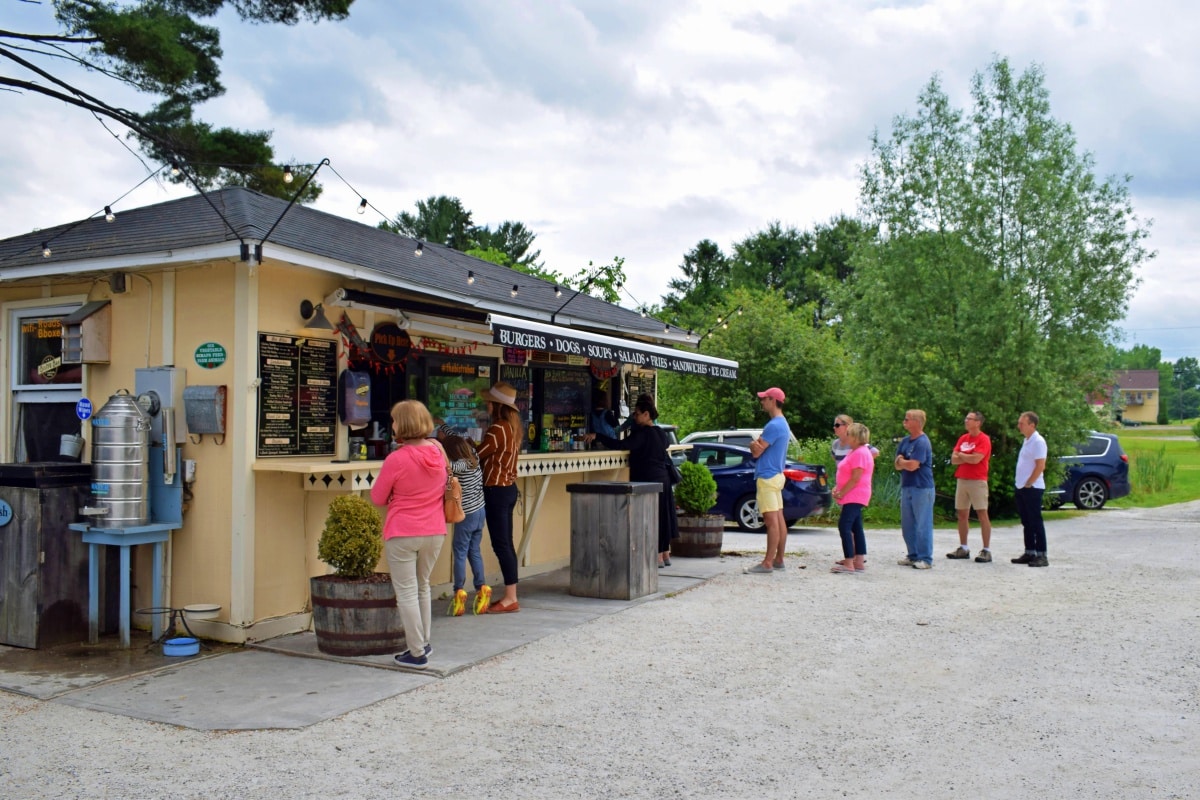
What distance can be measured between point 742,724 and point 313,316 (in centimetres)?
445

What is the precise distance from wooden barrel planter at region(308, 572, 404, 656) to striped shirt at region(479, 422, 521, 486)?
185 centimetres

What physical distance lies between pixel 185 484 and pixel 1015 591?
7.61 meters

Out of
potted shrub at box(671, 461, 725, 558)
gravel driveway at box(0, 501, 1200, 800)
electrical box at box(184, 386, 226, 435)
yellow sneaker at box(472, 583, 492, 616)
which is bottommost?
gravel driveway at box(0, 501, 1200, 800)

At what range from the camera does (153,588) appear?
24.4 feet

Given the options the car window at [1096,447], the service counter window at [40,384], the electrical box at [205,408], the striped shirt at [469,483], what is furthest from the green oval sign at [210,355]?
the car window at [1096,447]

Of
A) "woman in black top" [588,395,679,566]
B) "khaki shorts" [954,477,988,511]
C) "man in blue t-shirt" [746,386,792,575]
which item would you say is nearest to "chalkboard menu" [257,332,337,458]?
"woman in black top" [588,395,679,566]

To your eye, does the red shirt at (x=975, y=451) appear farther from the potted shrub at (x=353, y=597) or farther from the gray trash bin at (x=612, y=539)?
the potted shrub at (x=353, y=597)

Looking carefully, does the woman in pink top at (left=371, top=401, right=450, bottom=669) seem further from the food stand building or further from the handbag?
the food stand building

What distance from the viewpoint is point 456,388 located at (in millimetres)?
9617

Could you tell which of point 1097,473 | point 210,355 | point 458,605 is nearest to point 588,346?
point 458,605

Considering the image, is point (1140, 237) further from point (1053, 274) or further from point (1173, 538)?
point (1173, 538)

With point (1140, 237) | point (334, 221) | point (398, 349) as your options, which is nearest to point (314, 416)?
point (398, 349)

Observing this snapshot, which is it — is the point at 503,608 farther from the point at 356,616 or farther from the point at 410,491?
the point at 410,491

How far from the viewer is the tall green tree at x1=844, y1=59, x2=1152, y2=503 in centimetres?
1739
